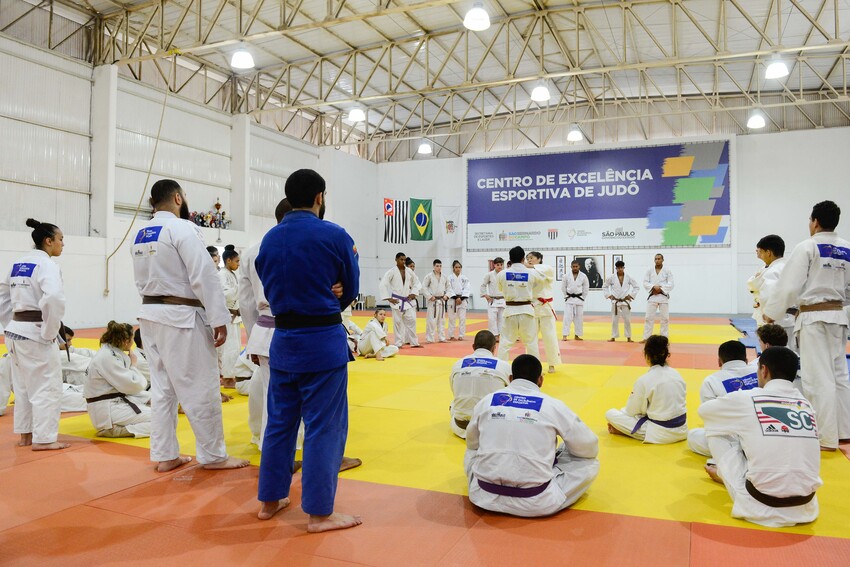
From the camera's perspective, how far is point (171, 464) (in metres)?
4.03

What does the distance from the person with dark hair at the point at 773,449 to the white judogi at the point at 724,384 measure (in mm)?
938

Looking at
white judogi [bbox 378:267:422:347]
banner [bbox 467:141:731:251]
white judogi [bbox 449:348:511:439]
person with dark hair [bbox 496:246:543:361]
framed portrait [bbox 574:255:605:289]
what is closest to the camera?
white judogi [bbox 449:348:511:439]

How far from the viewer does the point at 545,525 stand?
3107 mm

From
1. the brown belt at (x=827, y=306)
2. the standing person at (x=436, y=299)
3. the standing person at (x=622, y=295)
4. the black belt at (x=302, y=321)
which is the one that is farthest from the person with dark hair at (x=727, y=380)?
the standing person at (x=622, y=295)

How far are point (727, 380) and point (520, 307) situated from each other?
3.39 meters

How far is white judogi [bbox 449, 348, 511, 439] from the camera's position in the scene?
15.5ft

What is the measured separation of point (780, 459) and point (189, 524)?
10.2 ft

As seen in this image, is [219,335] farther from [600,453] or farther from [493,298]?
[493,298]

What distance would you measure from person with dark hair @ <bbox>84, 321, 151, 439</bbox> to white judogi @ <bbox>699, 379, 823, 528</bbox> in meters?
4.44

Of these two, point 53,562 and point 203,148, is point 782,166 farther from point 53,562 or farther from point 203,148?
point 53,562

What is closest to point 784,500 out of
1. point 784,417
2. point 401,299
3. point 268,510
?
point 784,417

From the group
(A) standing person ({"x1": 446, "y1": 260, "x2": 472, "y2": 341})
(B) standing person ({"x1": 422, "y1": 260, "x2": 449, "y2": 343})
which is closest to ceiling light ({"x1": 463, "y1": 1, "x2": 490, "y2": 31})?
(B) standing person ({"x1": 422, "y1": 260, "x2": 449, "y2": 343})

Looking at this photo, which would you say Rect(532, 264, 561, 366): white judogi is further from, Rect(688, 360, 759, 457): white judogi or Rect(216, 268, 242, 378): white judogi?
Rect(216, 268, 242, 378): white judogi

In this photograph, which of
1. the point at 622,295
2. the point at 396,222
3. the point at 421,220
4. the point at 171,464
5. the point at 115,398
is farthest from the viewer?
the point at 421,220
